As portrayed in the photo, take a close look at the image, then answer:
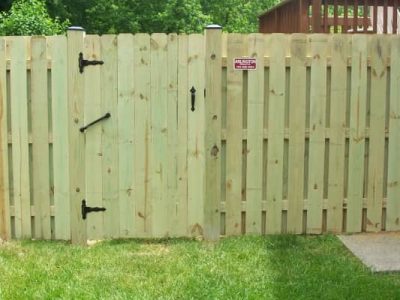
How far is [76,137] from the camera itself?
6070mm

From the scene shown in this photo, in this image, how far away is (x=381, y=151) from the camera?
6.25 meters

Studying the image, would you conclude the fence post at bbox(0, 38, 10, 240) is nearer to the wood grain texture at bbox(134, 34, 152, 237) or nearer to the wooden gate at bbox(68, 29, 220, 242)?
the wooden gate at bbox(68, 29, 220, 242)

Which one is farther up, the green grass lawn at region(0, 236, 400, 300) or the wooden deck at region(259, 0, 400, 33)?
the wooden deck at region(259, 0, 400, 33)

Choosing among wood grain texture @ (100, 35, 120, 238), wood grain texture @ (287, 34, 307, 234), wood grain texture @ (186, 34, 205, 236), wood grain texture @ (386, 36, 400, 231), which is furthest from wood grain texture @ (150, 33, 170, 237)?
wood grain texture @ (386, 36, 400, 231)

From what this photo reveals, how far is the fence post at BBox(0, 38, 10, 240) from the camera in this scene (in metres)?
6.07

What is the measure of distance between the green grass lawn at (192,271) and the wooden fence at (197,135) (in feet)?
0.93

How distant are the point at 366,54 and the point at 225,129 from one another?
1.49 meters

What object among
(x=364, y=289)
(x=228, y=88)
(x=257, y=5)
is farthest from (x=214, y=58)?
(x=257, y=5)

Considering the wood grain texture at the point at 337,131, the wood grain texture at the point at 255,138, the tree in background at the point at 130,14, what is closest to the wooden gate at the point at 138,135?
the wood grain texture at the point at 255,138

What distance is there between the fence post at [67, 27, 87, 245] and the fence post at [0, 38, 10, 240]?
2.04ft

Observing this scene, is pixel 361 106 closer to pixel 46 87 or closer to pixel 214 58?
pixel 214 58

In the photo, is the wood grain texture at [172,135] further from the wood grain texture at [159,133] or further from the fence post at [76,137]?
the fence post at [76,137]

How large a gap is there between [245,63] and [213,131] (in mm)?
694

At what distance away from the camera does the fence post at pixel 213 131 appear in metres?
6.00
